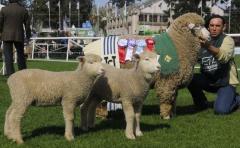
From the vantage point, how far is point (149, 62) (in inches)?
220

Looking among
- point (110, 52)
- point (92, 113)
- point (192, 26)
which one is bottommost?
point (92, 113)

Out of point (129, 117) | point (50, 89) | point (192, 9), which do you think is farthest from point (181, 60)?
point (192, 9)

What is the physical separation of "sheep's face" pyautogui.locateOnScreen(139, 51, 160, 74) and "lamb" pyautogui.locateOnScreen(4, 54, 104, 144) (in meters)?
0.53

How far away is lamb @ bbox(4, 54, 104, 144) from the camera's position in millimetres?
5301

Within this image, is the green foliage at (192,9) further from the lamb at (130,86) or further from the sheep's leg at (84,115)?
the lamb at (130,86)

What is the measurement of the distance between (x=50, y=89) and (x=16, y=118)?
47 cm

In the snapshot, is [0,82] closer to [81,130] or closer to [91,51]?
[91,51]

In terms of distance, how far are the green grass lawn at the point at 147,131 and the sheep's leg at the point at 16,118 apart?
0.29 feet

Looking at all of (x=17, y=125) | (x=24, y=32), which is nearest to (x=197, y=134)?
(x=17, y=125)

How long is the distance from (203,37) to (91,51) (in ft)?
5.26

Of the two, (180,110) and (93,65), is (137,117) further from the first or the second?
(180,110)

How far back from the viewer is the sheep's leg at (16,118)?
5301mm

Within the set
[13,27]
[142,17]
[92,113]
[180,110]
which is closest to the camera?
[92,113]

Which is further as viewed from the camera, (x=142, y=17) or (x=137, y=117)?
(x=142, y=17)
